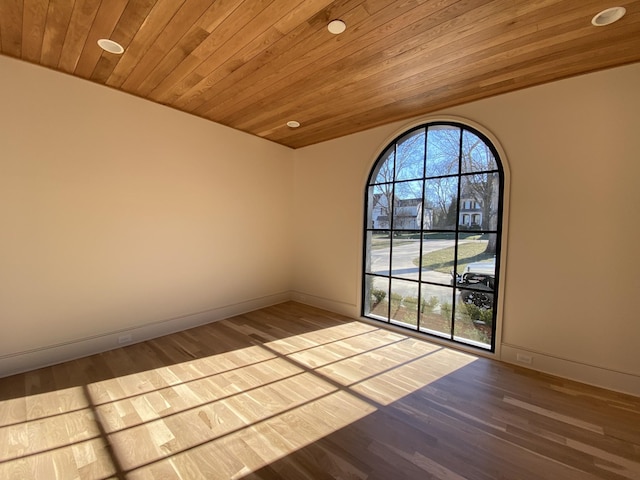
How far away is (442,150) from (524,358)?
2460 millimetres

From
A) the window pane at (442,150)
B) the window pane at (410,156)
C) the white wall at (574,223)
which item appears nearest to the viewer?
the white wall at (574,223)

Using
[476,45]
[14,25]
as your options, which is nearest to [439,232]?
[476,45]

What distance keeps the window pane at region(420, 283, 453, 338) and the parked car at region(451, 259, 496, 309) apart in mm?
162

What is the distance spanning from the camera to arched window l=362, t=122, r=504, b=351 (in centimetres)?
304

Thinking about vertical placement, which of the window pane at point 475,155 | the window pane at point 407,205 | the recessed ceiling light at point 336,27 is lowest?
the window pane at point 407,205

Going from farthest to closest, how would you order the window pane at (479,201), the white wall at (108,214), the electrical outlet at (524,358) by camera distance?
the window pane at (479,201), the electrical outlet at (524,358), the white wall at (108,214)

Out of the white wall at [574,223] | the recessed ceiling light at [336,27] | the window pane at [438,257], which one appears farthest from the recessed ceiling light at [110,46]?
the window pane at [438,257]

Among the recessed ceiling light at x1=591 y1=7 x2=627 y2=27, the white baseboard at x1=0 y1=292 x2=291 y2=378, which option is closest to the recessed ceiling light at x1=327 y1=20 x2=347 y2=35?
the recessed ceiling light at x1=591 y1=7 x2=627 y2=27

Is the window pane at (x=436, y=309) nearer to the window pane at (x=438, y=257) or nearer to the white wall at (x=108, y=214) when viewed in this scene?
the window pane at (x=438, y=257)

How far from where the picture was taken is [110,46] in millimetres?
2154

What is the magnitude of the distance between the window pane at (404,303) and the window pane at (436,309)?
0.35 ft

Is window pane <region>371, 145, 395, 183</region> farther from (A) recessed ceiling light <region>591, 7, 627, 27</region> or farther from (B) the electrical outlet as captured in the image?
(B) the electrical outlet

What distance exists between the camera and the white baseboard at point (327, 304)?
420cm

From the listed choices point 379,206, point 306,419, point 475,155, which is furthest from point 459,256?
point 306,419
